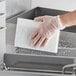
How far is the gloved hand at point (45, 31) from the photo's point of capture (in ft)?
2.90

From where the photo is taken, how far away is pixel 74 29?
124 centimetres

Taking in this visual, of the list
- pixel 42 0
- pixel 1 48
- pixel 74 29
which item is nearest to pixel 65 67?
pixel 1 48

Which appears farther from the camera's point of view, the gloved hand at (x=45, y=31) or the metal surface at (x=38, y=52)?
the gloved hand at (x=45, y=31)

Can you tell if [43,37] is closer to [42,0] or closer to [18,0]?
[18,0]

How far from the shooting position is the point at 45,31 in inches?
36.5

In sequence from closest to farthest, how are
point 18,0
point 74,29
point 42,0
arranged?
1. point 74,29
2. point 18,0
3. point 42,0

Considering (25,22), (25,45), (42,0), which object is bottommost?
(25,45)

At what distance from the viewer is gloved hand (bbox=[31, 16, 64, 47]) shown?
88 centimetres

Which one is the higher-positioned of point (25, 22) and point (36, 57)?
point (25, 22)

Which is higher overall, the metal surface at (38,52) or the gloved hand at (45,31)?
the gloved hand at (45,31)

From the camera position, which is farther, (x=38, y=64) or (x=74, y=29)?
(x=74, y=29)

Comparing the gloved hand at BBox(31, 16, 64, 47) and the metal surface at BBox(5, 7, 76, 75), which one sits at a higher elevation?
the gloved hand at BBox(31, 16, 64, 47)

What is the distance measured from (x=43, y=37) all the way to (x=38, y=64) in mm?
167

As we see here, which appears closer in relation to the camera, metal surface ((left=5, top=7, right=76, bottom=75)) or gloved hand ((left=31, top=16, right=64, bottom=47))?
metal surface ((left=5, top=7, right=76, bottom=75))
